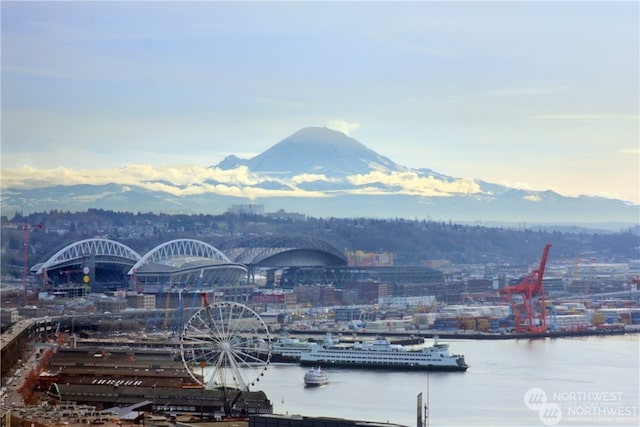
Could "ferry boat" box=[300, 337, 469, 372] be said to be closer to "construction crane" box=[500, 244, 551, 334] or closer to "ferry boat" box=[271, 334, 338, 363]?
"ferry boat" box=[271, 334, 338, 363]

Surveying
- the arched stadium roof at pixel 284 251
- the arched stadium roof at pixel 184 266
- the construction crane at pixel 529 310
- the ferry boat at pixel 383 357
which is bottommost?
the ferry boat at pixel 383 357

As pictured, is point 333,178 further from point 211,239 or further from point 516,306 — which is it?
point 516,306

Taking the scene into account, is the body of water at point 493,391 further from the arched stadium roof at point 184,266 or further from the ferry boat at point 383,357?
the arched stadium roof at point 184,266

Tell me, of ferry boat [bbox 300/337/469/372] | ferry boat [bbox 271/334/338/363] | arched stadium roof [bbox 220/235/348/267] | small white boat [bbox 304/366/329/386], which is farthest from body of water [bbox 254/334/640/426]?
arched stadium roof [bbox 220/235/348/267]

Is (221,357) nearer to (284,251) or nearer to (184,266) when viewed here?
(184,266)

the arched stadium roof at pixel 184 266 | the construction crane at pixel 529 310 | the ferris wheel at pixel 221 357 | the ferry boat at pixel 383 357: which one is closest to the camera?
the ferris wheel at pixel 221 357

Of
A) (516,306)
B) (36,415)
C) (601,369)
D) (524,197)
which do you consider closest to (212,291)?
(516,306)

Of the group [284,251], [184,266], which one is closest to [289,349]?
[184,266]

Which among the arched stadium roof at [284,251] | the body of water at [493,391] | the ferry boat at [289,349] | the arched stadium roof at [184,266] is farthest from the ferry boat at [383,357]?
the arched stadium roof at [284,251]
